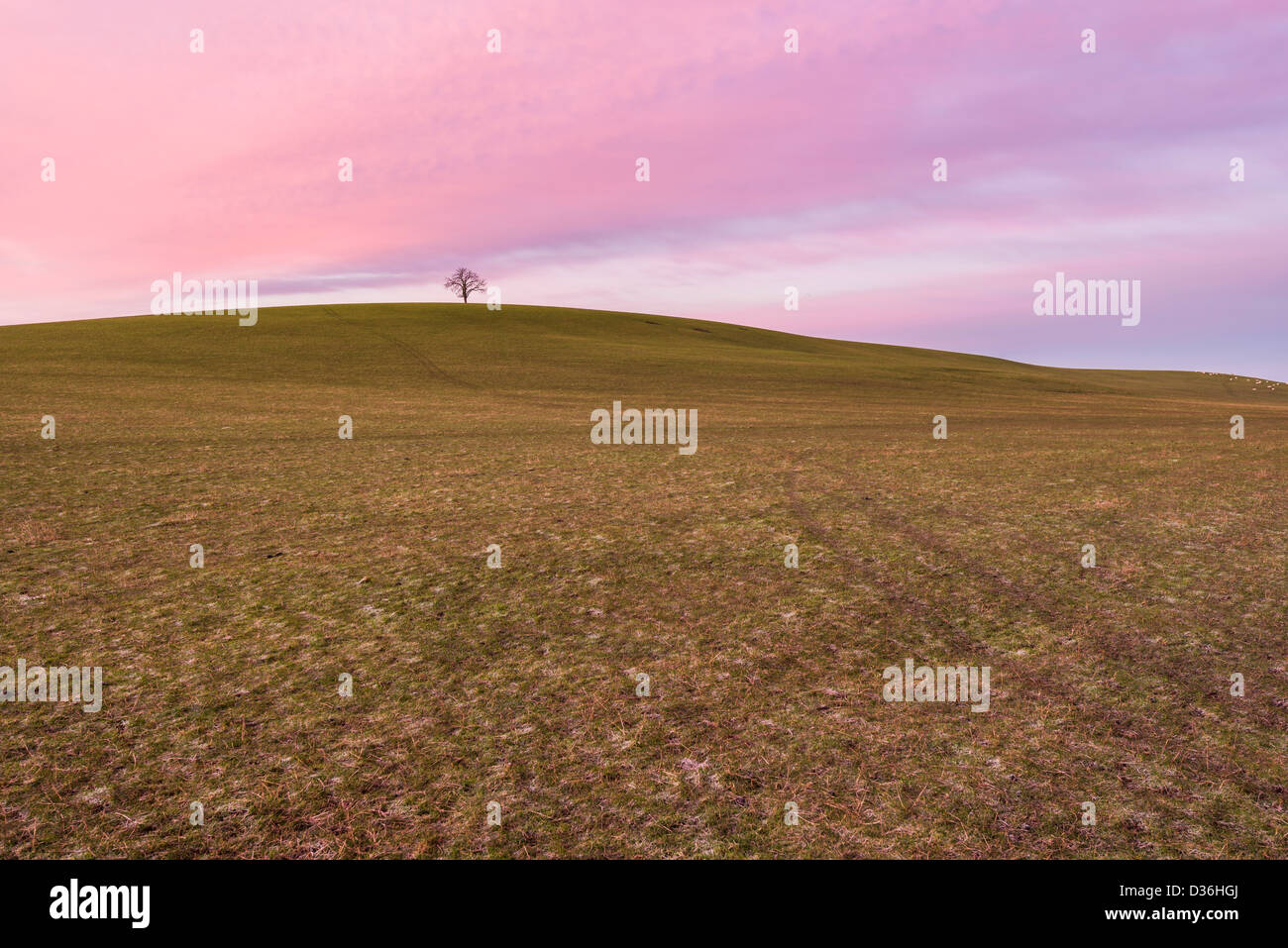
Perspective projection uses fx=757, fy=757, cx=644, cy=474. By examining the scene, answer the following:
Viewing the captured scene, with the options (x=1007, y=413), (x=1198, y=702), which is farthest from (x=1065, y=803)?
(x=1007, y=413)

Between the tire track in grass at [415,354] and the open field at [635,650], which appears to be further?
the tire track in grass at [415,354]

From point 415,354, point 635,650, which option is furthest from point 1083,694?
point 415,354

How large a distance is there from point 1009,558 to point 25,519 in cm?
1535

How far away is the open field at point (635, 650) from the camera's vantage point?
4.90 meters

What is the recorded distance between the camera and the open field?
16.1 ft

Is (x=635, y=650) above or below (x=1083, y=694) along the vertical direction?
above

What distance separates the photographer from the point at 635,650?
7.58 meters

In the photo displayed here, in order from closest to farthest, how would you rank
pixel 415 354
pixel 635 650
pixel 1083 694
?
pixel 1083 694
pixel 635 650
pixel 415 354

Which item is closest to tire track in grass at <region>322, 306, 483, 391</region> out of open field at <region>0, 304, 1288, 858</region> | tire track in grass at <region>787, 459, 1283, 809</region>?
open field at <region>0, 304, 1288, 858</region>

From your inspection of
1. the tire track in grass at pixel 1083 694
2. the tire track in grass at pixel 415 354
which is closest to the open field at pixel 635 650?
the tire track in grass at pixel 1083 694

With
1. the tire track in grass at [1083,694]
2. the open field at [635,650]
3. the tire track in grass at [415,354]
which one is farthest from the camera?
the tire track in grass at [415,354]

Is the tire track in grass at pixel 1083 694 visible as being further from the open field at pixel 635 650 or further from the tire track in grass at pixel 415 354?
the tire track in grass at pixel 415 354

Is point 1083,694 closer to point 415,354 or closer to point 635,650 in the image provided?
point 635,650
